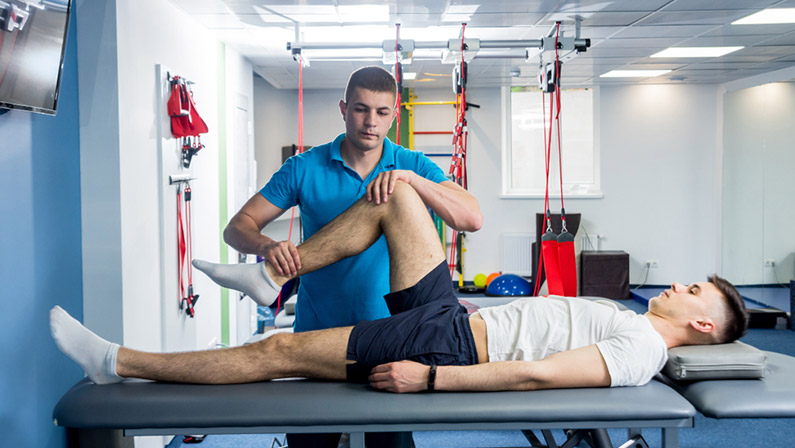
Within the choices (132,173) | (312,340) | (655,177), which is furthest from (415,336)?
Result: (655,177)

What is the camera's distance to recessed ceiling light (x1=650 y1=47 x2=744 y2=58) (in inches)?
190

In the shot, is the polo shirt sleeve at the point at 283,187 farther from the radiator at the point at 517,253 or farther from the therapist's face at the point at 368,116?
the radiator at the point at 517,253

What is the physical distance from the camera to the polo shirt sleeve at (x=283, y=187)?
196 cm

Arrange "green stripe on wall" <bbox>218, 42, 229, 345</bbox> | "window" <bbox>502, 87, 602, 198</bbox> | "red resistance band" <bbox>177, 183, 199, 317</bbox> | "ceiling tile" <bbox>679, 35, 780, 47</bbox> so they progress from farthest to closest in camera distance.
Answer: "window" <bbox>502, 87, 602, 198</bbox> → "ceiling tile" <bbox>679, 35, 780, 47</bbox> → "green stripe on wall" <bbox>218, 42, 229, 345</bbox> → "red resistance band" <bbox>177, 183, 199, 317</bbox>

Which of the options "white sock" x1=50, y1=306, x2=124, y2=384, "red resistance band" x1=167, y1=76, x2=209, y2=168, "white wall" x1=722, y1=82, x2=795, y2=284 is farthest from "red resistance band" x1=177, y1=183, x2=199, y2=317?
"white wall" x1=722, y1=82, x2=795, y2=284

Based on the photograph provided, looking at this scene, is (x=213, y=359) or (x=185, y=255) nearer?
(x=213, y=359)

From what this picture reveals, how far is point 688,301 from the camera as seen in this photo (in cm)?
190

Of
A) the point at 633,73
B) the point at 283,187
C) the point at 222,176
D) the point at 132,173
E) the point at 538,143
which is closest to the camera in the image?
the point at 283,187

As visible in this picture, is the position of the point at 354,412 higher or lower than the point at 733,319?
lower

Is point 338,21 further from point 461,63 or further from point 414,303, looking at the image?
point 414,303

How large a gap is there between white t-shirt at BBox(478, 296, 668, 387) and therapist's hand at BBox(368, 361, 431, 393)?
0.26 metres

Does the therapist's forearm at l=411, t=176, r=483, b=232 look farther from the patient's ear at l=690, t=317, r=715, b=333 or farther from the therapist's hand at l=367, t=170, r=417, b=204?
the patient's ear at l=690, t=317, r=715, b=333

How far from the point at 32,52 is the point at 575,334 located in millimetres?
1641

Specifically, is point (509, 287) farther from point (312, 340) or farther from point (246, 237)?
point (312, 340)
